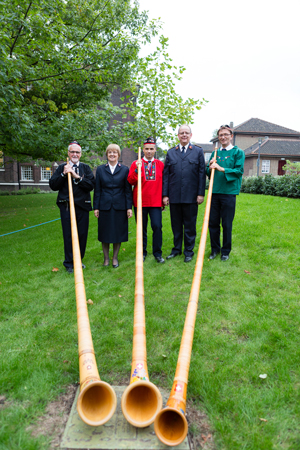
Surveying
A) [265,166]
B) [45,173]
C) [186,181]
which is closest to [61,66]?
[186,181]

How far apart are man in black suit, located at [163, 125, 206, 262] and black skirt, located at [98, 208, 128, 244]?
867mm

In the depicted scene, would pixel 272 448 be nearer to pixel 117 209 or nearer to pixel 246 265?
pixel 246 265

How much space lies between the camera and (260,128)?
42.6 meters

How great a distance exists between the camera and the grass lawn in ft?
7.32

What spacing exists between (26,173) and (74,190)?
99.9 feet

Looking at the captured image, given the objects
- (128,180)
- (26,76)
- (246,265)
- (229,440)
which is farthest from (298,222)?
(26,76)

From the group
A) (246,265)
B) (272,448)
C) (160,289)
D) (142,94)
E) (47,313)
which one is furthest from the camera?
(142,94)

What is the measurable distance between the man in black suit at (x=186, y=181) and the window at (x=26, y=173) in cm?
3024

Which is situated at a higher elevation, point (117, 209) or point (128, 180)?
point (128, 180)

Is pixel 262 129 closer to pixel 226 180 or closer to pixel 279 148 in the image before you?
pixel 279 148

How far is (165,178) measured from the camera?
5.66 m

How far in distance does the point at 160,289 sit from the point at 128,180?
6.58ft

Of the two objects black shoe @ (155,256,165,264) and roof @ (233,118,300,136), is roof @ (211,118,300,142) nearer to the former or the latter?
roof @ (233,118,300,136)

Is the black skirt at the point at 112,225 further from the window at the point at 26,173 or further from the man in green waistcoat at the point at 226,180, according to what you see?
the window at the point at 26,173
